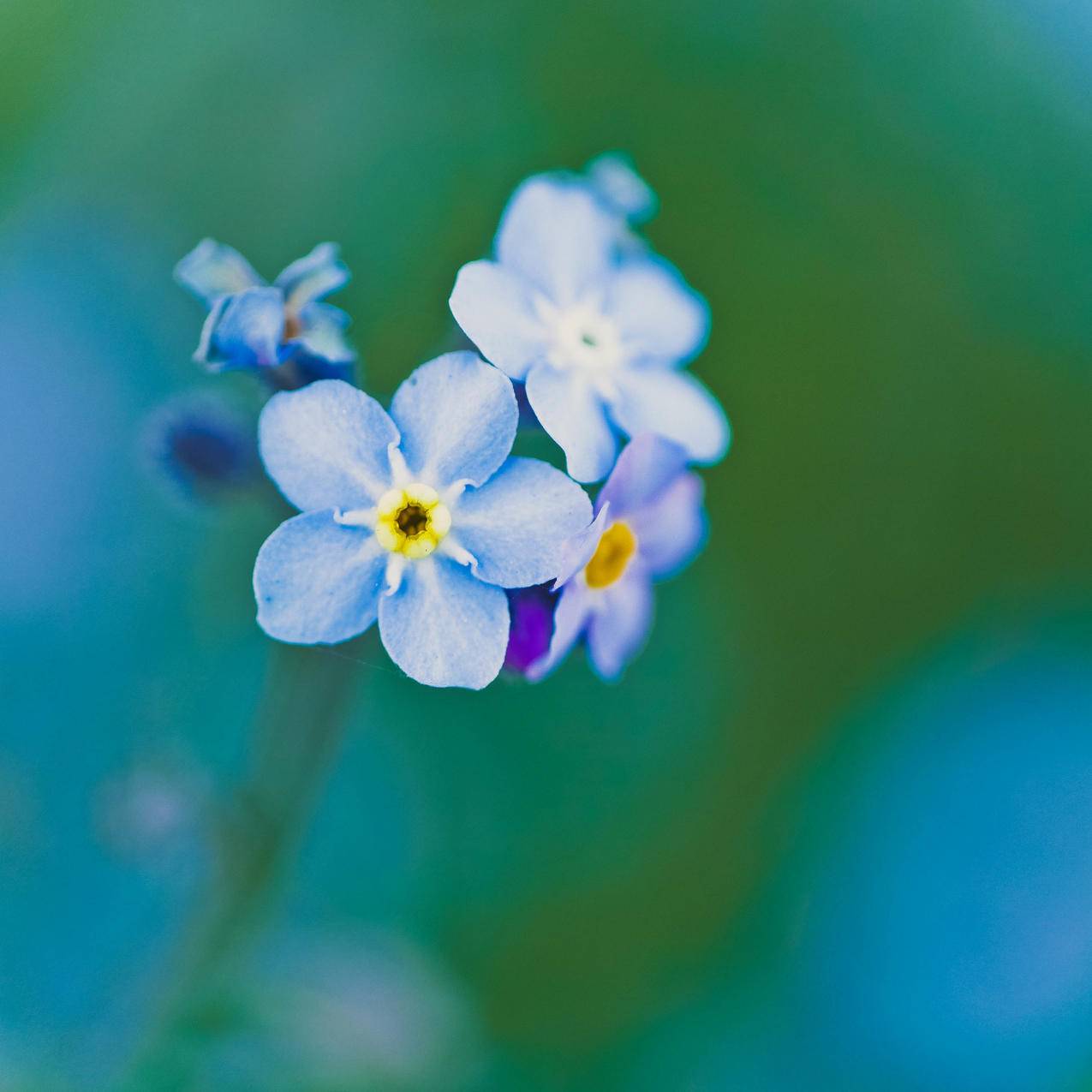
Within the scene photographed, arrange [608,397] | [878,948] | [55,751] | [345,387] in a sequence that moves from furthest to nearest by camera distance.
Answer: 1. [878,948]
2. [55,751]
3. [608,397]
4. [345,387]

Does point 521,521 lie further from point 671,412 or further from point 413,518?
point 671,412

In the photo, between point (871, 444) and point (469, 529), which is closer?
point (469, 529)

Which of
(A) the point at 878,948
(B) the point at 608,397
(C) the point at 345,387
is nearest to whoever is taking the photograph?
(C) the point at 345,387

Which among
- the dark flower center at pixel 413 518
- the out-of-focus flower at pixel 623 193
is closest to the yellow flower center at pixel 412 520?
the dark flower center at pixel 413 518

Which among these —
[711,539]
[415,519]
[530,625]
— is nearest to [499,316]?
[415,519]

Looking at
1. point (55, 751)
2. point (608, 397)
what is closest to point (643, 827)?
point (55, 751)

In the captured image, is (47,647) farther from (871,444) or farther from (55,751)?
(871,444)
